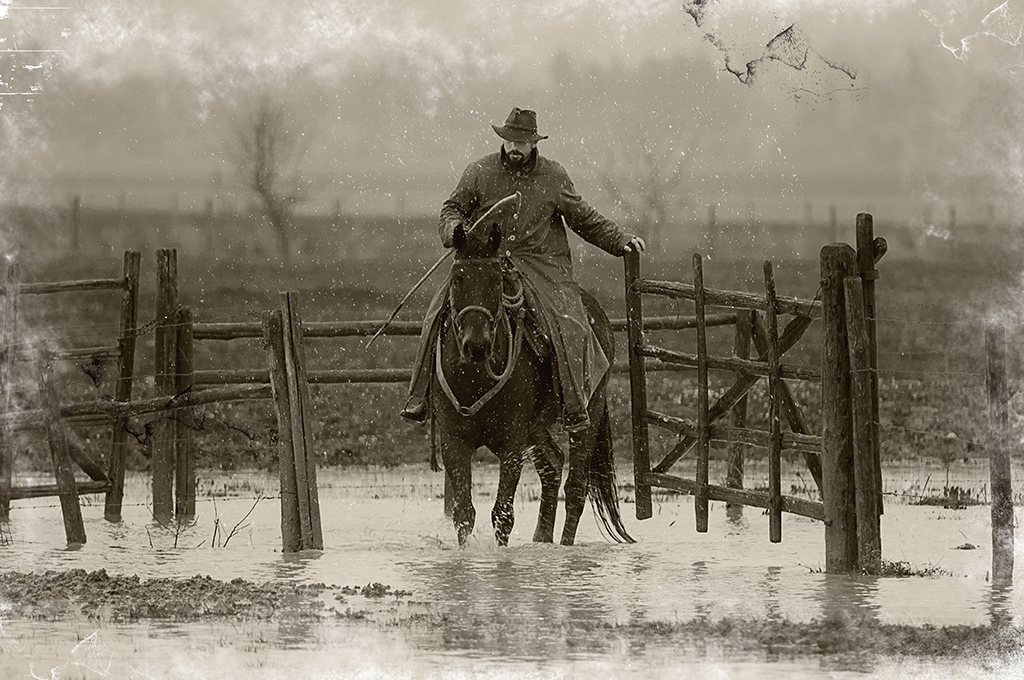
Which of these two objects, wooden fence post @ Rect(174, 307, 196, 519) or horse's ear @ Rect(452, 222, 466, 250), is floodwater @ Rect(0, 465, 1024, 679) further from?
horse's ear @ Rect(452, 222, 466, 250)

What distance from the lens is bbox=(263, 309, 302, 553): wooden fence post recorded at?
8.86 meters

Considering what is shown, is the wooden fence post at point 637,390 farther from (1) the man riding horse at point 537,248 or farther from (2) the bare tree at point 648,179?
(2) the bare tree at point 648,179

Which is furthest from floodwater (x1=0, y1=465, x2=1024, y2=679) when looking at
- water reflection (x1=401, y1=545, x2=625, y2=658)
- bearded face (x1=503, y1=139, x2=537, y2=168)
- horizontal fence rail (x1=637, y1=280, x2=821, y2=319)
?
bearded face (x1=503, y1=139, x2=537, y2=168)

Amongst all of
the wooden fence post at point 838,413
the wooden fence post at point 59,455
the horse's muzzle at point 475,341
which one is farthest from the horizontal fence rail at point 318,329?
the wooden fence post at point 838,413

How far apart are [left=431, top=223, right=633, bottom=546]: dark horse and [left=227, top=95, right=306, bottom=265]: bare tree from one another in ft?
69.3

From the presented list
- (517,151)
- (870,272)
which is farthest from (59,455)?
(870,272)

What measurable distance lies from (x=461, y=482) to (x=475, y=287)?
1475 millimetres

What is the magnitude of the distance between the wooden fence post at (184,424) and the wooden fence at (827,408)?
12.7 feet

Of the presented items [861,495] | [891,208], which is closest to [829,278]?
[861,495]

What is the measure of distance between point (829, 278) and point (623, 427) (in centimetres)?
1064

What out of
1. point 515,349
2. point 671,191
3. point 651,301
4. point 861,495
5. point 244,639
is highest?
point 671,191

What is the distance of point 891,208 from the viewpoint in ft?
98.1

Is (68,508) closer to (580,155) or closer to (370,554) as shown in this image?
(370,554)

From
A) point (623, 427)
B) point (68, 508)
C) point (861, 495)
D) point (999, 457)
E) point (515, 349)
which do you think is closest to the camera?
point (999, 457)
